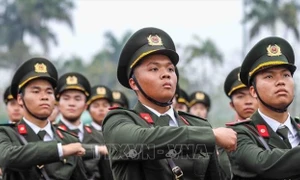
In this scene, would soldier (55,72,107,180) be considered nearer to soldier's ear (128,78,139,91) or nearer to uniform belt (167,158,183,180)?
soldier's ear (128,78,139,91)

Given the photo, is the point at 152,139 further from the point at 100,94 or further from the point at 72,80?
the point at 100,94

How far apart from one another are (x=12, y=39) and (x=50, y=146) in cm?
4146

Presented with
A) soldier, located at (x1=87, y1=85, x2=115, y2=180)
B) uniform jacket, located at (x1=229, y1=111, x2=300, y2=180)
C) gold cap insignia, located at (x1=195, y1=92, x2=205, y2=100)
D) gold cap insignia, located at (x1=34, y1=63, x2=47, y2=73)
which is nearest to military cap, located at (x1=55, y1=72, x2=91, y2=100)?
soldier, located at (x1=87, y1=85, x2=115, y2=180)

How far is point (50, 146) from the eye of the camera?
484 cm

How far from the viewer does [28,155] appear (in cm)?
477

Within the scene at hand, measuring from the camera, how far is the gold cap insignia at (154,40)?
3899mm

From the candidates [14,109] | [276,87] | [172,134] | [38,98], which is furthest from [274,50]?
[14,109]

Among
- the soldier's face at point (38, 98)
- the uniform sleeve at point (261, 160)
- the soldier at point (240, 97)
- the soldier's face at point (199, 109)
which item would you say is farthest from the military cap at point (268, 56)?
the soldier's face at point (199, 109)

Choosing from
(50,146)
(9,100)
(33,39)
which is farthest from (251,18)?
(50,146)

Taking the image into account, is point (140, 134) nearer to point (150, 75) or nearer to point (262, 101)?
point (150, 75)

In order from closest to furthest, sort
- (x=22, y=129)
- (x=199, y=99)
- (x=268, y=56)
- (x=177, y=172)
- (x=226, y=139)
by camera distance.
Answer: (x=226, y=139) < (x=177, y=172) < (x=268, y=56) < (x=22, y=129) < (x=199, y=99)

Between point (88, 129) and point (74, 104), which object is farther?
point (88, 129)

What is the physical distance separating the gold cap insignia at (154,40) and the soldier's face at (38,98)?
73.0 inches

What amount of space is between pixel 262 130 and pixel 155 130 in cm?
102
